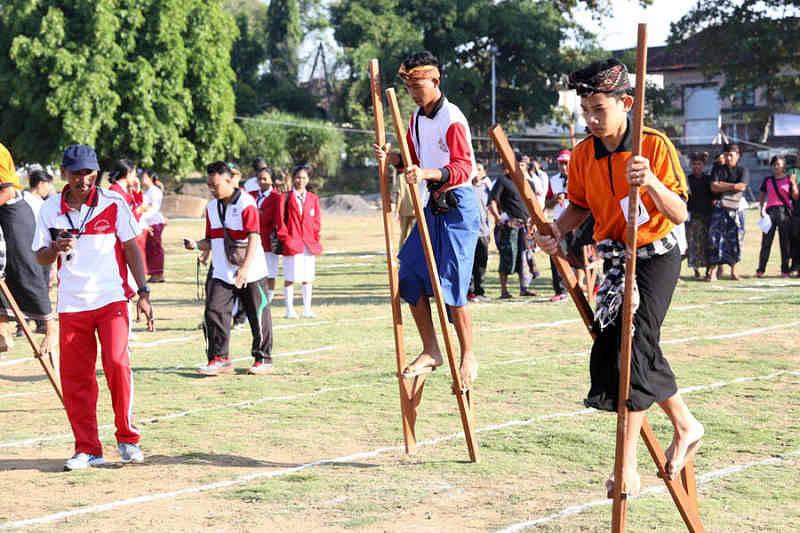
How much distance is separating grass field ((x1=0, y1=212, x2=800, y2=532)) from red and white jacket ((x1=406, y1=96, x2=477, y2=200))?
68.7 inches

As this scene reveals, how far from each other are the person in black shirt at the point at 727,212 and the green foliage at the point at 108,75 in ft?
61.9

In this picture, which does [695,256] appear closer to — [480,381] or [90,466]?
[480,381]

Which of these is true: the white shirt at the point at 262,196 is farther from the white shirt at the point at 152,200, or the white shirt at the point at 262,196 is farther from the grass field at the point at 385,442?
the white shirt at the point at 152,200

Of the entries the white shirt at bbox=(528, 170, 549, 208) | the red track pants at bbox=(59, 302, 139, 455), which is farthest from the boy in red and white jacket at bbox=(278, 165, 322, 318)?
the red track pants at bbox=(59, 302, 139, 455)

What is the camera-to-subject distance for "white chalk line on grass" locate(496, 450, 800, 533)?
5.85 meters

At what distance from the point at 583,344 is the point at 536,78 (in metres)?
51.2

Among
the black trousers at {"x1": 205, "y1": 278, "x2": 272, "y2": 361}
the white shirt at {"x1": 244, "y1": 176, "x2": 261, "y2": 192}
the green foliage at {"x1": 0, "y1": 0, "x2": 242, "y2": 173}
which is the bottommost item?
→ the black trousers at {"x1": 205, "y1": 278, "x2": 272, "y2": 361}

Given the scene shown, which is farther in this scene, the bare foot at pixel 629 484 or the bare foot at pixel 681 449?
the bare foot at pixel 681 449

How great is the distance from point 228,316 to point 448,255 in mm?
4337

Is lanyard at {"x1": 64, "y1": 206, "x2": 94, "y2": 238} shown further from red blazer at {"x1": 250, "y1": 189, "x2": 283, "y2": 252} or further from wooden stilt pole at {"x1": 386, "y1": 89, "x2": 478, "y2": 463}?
red blazer at {"x1": 250, "y1": 189, "x2": 283, "y2": 252}

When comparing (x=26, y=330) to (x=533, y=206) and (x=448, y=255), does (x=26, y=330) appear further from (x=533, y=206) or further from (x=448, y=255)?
(x=533, y=206)

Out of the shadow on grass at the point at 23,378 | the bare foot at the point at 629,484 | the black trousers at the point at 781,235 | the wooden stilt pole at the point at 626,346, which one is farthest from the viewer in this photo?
the black trousers at the point at 781,235

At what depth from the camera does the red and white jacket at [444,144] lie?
740 centimetres

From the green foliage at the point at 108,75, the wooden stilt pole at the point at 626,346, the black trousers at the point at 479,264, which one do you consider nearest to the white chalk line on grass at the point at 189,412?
the wooden stilt pole at the point at 626,346
